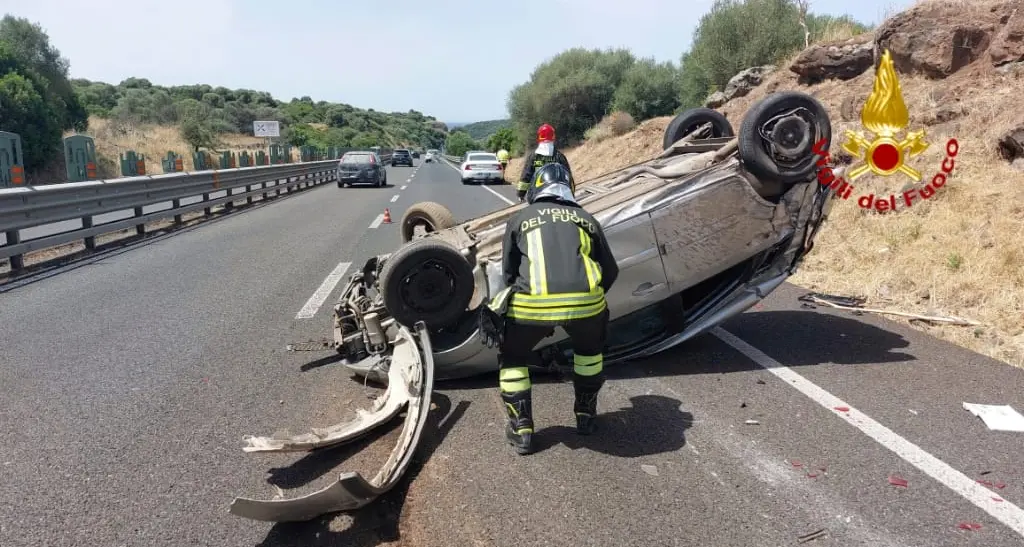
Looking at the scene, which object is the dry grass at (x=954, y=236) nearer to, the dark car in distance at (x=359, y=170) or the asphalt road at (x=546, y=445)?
the asphalt road at (x=546, y=445)

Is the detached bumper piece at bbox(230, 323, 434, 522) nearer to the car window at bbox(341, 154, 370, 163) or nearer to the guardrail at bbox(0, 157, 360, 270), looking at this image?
the guardrail at bbox(0, 157, 360, 270)

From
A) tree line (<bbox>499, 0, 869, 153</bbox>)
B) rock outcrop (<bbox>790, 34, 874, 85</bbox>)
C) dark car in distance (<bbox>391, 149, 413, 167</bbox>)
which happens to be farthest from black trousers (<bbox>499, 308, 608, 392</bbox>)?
dark car in distance (<bbox>391, 149, 413, 167</bbox>)

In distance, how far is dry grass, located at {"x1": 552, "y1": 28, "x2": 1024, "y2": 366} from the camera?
6.23m

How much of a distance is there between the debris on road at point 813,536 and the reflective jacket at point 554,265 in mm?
1446

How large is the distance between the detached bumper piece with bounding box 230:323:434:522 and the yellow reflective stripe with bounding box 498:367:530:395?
1.55ft

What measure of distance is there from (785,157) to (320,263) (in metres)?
6.44

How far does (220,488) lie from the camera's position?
334cm

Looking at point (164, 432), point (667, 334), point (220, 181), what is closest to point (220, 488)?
point (164, 432)

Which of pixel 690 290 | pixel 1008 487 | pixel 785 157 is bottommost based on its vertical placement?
pixel 1008 487

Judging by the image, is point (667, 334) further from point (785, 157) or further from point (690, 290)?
point (785, 157)

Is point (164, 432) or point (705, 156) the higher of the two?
point (705, 156)

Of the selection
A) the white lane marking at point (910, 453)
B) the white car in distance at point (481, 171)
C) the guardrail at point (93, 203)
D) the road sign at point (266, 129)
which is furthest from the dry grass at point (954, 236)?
the road sign at point (266, 129)

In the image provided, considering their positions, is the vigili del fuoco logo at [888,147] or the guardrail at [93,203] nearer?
the vigili del fuoco logo at [888,147]

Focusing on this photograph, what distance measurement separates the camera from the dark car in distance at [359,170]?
26656 mm
